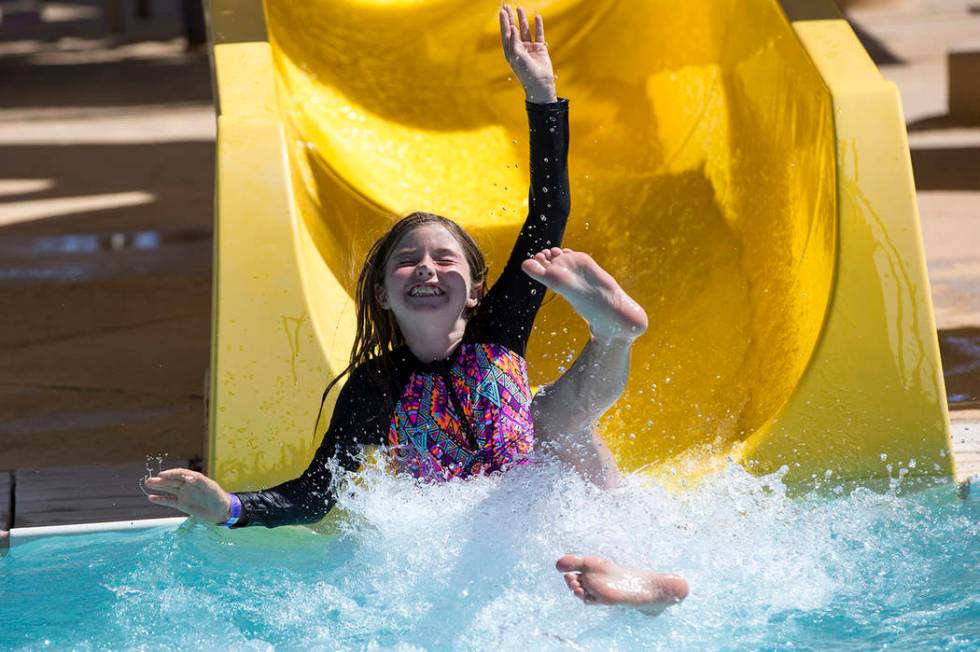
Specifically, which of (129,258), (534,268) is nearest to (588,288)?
(534,268)

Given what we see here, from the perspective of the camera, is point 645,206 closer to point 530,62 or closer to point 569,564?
point 530,62

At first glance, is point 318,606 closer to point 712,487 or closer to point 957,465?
point 712,487

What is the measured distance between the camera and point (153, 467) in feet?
10.8

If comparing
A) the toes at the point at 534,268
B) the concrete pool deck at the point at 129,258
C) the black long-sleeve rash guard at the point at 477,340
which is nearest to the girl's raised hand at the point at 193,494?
the black long-sleeve rash guard at the point at 477,340

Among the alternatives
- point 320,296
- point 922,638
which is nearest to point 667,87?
point 320,296

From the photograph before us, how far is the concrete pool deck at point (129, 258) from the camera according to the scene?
11.9ft

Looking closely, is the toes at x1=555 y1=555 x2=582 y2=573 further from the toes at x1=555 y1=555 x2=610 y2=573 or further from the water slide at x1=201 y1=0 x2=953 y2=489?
the water slide at x1=201 y1=0 x2=953 y2=489

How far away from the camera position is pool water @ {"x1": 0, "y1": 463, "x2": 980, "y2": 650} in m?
2.42

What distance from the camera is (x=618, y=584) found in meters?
2.21

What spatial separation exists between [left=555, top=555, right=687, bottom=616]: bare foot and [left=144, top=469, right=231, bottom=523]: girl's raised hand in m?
0.59

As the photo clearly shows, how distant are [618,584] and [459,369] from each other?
2.13 feet

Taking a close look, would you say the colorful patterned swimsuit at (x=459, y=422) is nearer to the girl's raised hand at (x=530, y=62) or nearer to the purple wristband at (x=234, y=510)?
the purple wristband at (x=234, y=510)

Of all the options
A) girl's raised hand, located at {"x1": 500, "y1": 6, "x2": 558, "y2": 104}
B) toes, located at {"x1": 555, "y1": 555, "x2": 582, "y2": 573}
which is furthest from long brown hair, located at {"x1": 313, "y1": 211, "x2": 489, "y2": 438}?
toes, located at {"x1": 555, "y1": 555, "x2": 582, "y2": 573}

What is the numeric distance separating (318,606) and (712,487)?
0.80 meters
